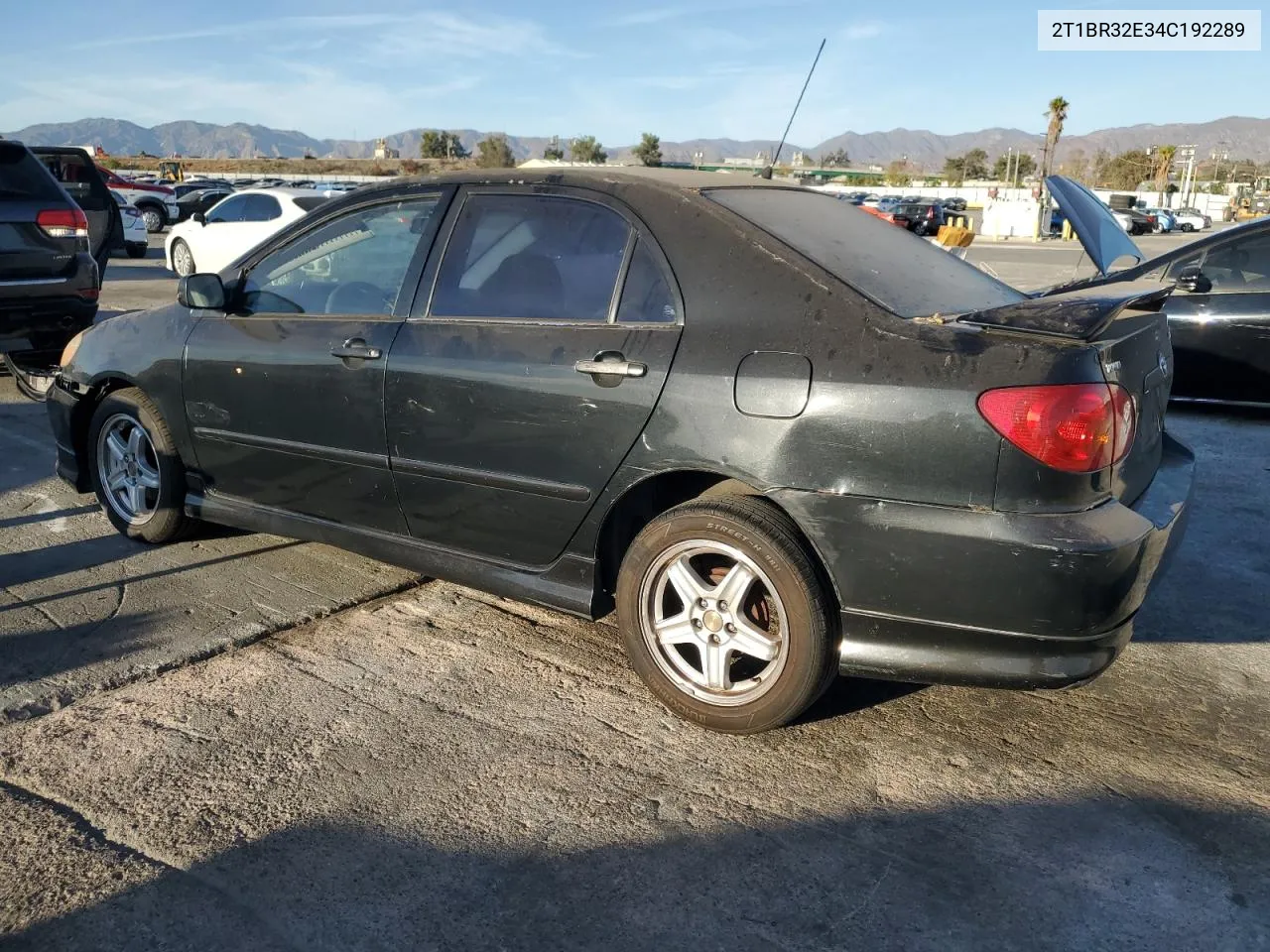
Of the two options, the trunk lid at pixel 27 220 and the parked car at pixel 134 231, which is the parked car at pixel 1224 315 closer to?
the trunk lid at pixel 27 220

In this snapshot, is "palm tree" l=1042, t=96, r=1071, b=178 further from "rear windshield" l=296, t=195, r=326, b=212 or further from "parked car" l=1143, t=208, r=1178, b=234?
"rear windshield" l=296, t=195, r=326, b=212

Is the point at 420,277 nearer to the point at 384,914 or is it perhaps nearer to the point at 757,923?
the point at 384,914

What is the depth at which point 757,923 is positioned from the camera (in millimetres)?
2334

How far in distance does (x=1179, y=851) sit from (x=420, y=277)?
2920 millimetres

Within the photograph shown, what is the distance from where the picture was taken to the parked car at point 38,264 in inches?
272

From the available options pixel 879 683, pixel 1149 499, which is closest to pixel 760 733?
pixel 879 683

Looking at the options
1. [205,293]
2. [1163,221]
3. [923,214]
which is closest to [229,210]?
[205,293]

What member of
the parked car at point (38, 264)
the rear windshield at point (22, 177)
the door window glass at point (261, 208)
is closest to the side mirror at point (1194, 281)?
the parked car at point (38, 264)

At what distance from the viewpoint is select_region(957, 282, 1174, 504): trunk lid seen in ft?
9.27

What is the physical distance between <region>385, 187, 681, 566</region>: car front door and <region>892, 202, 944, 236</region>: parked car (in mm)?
36555

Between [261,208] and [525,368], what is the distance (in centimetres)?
1311

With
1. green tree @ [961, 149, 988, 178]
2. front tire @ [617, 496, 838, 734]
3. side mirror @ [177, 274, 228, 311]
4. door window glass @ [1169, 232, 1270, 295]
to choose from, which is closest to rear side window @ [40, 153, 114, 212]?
side mirror @ [177, 274, 228, 311]

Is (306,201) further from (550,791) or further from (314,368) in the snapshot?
(550,791)

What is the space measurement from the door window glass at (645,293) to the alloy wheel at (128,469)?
96.8 inches
